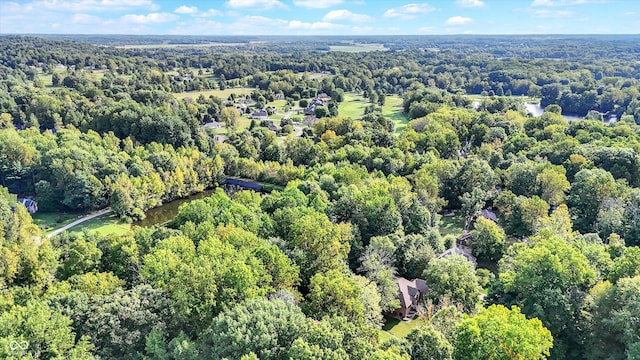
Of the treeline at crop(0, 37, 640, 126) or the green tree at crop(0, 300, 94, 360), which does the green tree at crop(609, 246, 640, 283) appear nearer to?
the green tree at crop(0, 300, 94, 360)

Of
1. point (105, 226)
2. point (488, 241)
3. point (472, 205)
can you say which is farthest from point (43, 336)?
point (472, 205)

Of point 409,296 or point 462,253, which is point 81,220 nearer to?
point 409,296

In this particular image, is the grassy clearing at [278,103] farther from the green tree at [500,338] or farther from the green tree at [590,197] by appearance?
the green tree at [500,338]

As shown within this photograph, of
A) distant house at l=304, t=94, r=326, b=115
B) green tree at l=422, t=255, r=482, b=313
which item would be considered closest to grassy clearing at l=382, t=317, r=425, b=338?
green tree at l=422, t=255, r=482, b=313

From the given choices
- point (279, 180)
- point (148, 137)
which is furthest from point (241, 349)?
point (148, 137)

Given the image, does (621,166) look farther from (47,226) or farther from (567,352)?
(47,226)

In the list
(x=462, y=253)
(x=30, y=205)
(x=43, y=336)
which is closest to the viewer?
(x=43, y=336)

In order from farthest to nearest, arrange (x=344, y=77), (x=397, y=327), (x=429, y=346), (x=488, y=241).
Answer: (x=344, y=77) → (x=488, y=241) → (x=397, y=327) → (x=429, y=346)
